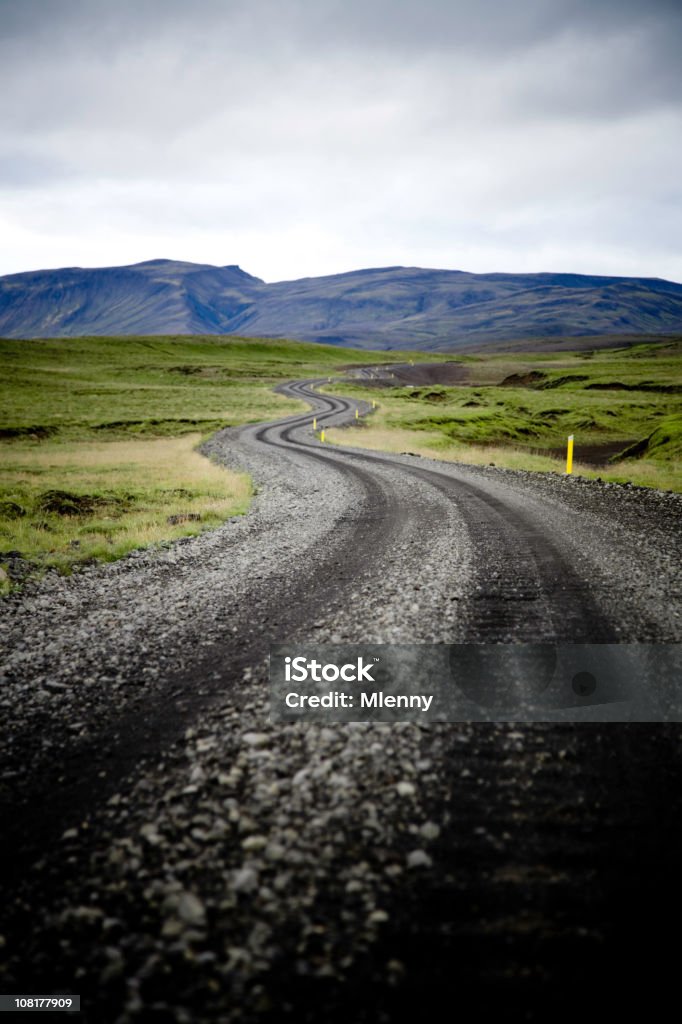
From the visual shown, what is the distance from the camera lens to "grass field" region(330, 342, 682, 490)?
28.5 meters

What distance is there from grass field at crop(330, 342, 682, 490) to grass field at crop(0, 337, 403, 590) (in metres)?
15.3

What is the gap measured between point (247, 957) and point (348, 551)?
9254mm

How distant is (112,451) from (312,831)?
36165 millimetres

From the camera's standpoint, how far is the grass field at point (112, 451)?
49.0ft

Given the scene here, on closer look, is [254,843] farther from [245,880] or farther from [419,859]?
[419,859]

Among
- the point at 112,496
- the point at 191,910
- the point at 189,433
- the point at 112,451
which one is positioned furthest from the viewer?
the point at 189,433

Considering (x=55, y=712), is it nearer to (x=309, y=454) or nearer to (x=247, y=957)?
(x=247, y=957)

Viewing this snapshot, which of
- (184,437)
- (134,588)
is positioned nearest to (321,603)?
(134,588)

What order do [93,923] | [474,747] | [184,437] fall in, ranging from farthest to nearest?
1. [184,437]
2. [474,747]
3. [93,923]

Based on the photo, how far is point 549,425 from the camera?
163ft

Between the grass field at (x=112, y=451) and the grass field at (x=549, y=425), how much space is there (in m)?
15.3

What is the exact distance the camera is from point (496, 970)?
9.43 ft

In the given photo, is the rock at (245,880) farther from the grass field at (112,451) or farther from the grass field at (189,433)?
the grass field at (189,433)

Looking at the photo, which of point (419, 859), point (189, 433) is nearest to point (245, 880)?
point (419, 859)
